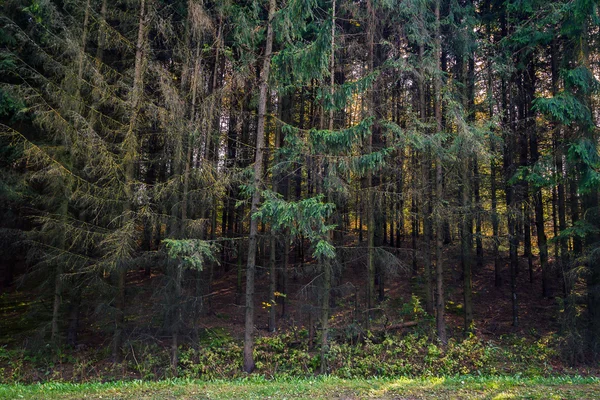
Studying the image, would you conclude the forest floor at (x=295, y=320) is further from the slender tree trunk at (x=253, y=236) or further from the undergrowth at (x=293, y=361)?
the slender tree trunk at (x=253, y=236)

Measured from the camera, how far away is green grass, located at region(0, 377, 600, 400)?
19.8 ft

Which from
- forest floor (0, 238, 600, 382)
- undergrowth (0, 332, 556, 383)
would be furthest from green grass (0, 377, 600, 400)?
forest floor (0, 238, 600, 382)

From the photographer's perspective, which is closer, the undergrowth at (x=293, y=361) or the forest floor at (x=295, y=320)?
the undergrowth at (x=293, y=361)

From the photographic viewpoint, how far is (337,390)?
654cm

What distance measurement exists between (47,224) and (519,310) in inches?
689

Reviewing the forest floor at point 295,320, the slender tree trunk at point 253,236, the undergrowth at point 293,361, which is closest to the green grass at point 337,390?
the slender tree trunk at point 253,236

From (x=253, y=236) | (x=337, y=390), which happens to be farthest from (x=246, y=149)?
(x=337, y=390)

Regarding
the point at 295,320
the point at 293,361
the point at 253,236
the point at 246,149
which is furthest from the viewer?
the point at 295,320

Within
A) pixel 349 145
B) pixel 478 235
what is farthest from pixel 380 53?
pixel 478 235

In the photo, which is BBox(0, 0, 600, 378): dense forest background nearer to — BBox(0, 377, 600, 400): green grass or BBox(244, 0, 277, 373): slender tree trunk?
BBox(244, 0, 277, 373): slender tree trunk

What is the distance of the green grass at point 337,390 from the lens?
6043 mm

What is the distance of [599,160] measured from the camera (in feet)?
33.6

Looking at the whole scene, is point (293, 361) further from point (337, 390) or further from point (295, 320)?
point (337, 390)

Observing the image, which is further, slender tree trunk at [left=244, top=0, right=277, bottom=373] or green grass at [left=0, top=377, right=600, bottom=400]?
slender tree trunk at [left=244, top=0, right=277, bottom=373]
